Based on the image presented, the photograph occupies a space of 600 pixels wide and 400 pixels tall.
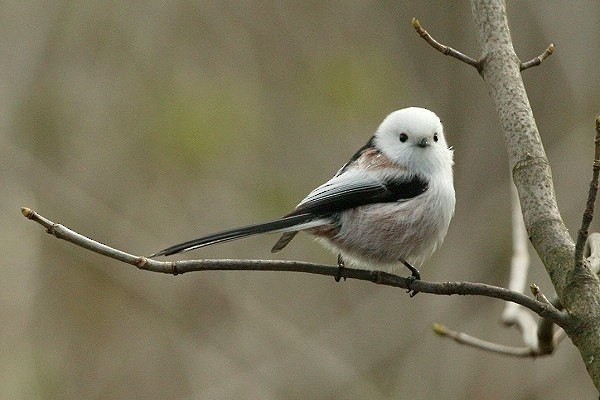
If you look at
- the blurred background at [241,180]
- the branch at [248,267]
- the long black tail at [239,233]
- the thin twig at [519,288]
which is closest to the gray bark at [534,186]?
the branch at [248,267]

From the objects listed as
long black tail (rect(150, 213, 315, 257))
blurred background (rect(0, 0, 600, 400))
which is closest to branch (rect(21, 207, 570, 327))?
long black tail (rect(150, 213, 315, 257))

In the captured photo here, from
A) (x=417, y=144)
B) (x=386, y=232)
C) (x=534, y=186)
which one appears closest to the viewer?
(x=534, y=186)

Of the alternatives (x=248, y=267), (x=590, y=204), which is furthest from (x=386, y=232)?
(x=590, y=204)

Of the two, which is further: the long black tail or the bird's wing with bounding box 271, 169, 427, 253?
the bird's wing with bounding box 271, 169, 427, 253

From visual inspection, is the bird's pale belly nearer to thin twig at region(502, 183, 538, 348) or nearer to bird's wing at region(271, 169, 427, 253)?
bird's wing at region(271, 169, 427, 253)

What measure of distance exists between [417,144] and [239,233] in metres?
1.03

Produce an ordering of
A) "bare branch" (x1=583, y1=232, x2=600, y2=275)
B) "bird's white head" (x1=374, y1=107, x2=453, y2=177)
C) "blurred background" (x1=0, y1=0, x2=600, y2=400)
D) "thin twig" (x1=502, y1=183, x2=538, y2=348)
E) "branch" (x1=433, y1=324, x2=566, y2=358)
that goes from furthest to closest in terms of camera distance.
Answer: "blurred background" (x1=0, y1=0, x2=600, y2=400)
"bird's white head" (x1=374, y1=107, x2=453, y2=177)
"thin twig" (x1=502, y1=183, x2=538, y2=348)
"branch" (x1=433, y1=324, x2=566, y2=358)
"bare branch" (x1=583, y1=232, x2=600, y2=275)

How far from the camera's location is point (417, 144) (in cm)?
301

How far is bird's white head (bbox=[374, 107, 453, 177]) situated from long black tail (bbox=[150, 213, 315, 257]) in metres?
0.50

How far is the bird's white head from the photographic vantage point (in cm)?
298

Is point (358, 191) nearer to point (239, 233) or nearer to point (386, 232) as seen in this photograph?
point (386, 232)

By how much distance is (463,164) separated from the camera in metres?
6.04

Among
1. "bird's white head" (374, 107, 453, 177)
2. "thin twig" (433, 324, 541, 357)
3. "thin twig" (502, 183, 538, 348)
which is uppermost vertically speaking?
"bird's white head" (374, 107, 453, 177)

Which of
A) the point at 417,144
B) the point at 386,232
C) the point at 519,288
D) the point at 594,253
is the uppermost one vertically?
the point at 417,144
